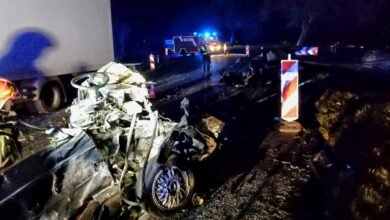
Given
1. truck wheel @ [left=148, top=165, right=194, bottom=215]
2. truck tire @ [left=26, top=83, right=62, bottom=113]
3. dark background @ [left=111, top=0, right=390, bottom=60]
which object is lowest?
truck wheel @ [left=148, top=165, right=194, bottom=215]

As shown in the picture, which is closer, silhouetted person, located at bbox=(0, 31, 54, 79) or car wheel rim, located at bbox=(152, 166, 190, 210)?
car wheel rim, located at bbox=(152, 166, 190, 210)

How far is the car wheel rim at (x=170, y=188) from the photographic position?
4.04m

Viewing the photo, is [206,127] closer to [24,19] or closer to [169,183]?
[169,183]

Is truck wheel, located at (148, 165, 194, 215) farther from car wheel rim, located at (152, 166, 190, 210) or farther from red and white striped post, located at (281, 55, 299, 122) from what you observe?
red and white striped post, located at (281, 55, 299, 122)

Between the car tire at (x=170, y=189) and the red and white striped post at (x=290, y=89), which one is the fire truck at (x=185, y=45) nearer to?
the red and white striped post at (x=290, y=89)

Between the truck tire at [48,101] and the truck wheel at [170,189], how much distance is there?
703cm

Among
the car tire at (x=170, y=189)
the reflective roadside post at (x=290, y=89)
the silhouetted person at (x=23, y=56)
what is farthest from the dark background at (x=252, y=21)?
the car tire at (x=170, y=189)

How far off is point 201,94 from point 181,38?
17696 millimetres

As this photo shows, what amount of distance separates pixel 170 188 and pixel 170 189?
1 cm

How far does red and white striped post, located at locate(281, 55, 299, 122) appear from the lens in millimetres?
6996

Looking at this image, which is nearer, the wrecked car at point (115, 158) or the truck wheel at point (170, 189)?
the wrecked car at point (115, 158)

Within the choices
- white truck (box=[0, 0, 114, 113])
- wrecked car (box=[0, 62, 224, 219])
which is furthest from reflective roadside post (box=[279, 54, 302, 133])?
white truck (box=[0, 0, 114, 113])

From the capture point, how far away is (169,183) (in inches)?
166

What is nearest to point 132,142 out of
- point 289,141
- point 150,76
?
point 289,141
